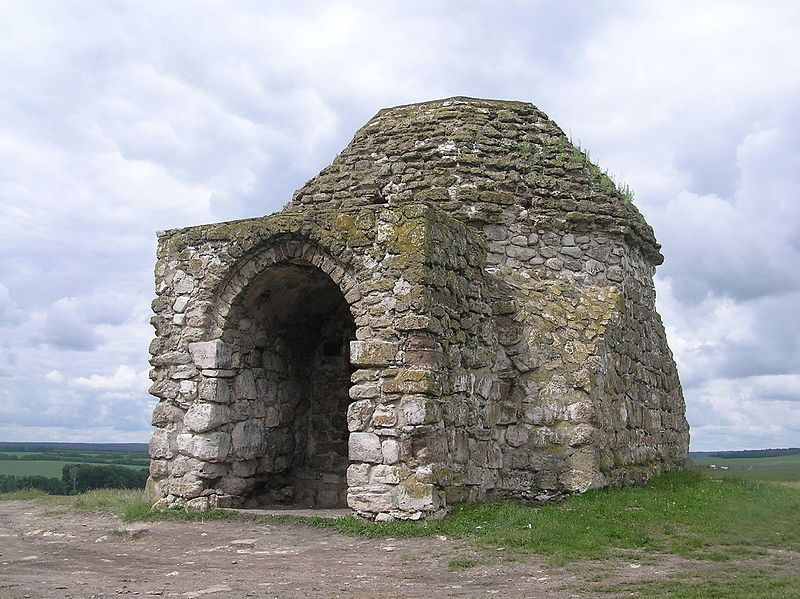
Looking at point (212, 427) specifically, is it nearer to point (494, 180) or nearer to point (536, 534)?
point (536, 534)

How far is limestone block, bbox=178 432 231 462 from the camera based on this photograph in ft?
33.5

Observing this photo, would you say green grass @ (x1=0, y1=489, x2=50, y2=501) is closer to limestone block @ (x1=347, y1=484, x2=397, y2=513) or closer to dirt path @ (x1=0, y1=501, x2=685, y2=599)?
dirt path @ (x1=0, y1=501, x2=685, y2=599)

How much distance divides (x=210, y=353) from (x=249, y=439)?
134cm

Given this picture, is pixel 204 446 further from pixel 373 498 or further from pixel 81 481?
pixel 81 481

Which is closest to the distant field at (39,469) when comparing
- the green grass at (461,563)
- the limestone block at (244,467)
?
the limestone block at (244,467)

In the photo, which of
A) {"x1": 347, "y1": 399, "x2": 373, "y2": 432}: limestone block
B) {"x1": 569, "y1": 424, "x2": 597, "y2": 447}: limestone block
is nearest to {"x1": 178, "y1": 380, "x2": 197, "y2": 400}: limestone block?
{"x1": 347, "y1": 399, "x2": 373, "y2": 432}: limestone block

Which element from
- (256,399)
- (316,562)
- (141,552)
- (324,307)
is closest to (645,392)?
(324,307)

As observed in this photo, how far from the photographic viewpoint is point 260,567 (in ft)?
23.4

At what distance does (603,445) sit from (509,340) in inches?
71.3

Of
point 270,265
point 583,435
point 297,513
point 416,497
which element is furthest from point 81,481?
point 583,435

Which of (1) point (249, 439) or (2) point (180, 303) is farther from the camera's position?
(1) point (249, 439)

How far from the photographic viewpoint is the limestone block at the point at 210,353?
1033 centimetres

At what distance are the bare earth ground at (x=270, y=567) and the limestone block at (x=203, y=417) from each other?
4.25ft

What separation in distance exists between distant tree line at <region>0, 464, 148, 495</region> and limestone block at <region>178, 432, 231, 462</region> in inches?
175
